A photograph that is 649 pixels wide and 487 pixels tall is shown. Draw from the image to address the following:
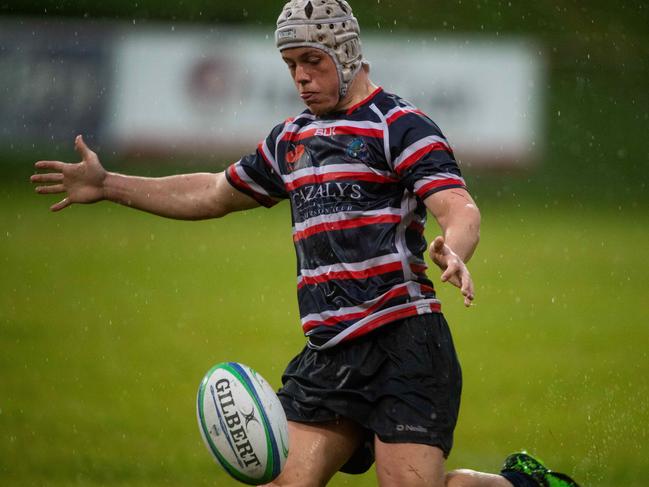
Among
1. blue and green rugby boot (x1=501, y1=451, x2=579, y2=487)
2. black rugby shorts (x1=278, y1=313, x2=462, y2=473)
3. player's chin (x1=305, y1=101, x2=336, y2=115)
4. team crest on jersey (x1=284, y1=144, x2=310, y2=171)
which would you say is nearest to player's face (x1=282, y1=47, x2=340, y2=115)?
player's chin (x1=305, y1=101, x2=336, y2=115)

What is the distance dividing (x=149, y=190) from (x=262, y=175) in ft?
1.82

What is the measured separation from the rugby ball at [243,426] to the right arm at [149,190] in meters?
1.05

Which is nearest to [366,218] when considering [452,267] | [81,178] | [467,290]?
[452,267]

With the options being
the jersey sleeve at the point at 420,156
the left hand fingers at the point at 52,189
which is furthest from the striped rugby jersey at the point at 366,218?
the left hand fingers at the point at 52,189

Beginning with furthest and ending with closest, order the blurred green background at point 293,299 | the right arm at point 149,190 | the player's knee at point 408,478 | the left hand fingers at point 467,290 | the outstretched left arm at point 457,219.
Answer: the blurred green background at point 293,299 < the right arm at point 149,190 < the player's knee at point 408,478 < the outstretched left arm at point 457,219 < the left hand fingers at point 467,290

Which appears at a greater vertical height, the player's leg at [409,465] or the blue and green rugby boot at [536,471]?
the player's leg at [409,465]

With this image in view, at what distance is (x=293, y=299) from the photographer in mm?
14172

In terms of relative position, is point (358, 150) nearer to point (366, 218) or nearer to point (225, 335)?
point (366, 218)

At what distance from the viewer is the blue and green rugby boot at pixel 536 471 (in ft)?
18.3

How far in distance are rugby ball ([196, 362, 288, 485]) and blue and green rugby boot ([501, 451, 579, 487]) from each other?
1409 mm

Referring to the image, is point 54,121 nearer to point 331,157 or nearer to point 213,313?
point 213,313

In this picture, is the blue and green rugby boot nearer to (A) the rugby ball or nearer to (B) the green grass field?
(B) the green grass field

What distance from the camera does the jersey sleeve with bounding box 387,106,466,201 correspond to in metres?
4.69

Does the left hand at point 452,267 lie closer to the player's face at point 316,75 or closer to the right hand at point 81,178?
the player's face at point 316,75
